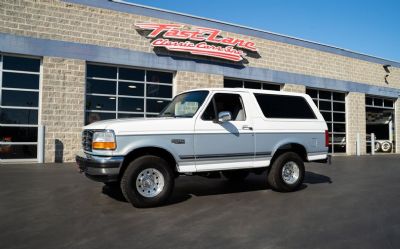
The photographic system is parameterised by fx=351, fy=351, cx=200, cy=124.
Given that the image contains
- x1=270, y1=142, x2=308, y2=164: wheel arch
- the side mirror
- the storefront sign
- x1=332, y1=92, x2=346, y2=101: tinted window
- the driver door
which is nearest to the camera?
the side mirror

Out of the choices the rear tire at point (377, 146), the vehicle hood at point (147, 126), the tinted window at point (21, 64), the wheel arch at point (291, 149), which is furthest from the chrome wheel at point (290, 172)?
the rear tire at point (377, 146)

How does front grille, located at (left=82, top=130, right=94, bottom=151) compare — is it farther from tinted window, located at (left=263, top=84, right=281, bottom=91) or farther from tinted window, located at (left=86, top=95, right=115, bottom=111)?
tinted window, located at (left=263, top=84, right=281, bottom=91)

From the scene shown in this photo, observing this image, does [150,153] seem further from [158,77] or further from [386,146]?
[386,146]

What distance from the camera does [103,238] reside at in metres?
4.47

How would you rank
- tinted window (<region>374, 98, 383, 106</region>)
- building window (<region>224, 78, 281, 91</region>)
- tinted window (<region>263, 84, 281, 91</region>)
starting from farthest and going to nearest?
tinted window (<region>374, 98, 383, 106</region>)
tinted window (<region>263, 84, 281, 91</region>)
building window (<region>224, 78, 281, 91</region>)

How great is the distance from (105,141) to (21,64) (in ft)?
30.0

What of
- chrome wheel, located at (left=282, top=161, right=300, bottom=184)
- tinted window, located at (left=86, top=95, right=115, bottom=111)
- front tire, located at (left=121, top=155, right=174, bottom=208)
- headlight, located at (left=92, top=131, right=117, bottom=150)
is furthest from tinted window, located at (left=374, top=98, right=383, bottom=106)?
headlight, located at (left=92, top=131, right=117, bottom=150)

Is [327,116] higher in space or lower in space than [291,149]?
higher

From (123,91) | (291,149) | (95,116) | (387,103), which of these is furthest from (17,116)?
(387,103)

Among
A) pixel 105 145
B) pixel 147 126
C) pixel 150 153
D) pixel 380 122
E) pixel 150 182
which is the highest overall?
pixel 380 122

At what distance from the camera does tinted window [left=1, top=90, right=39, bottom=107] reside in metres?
12.9

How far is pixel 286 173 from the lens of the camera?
789 centimetres

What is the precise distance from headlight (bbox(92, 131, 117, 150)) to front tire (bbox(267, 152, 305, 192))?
11.7ft

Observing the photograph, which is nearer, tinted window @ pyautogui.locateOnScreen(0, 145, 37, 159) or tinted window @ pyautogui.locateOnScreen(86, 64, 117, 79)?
tinted window @ pyautogui.locateOnScreen(0, 145, 37, 159)
